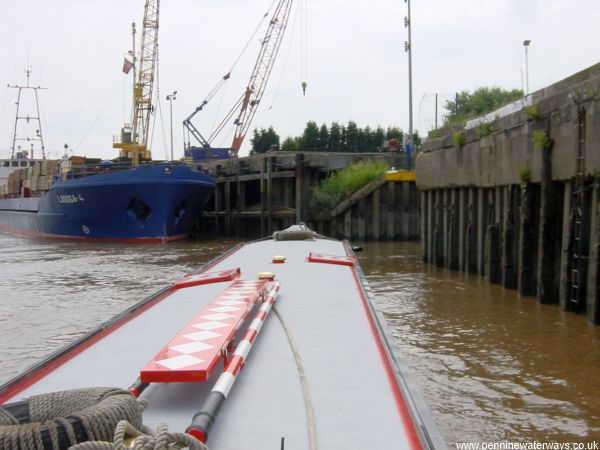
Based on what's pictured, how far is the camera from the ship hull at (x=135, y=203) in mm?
27953

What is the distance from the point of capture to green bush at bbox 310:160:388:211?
2536 cm

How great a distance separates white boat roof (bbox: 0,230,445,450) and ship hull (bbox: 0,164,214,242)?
22629 millimetres

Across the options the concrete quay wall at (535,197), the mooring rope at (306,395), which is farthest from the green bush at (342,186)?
the mooring rope at (306,395)

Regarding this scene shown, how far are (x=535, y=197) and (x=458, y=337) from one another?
11.4 ft

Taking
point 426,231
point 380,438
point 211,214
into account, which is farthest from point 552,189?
point 211,214

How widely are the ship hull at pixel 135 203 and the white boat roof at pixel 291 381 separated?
22.6m

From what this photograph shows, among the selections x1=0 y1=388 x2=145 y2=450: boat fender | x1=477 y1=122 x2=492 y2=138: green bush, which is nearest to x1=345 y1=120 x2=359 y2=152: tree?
x1=477 y1=122 x2=492 y2=138: green bush

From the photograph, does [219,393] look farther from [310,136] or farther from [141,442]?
[310,136]

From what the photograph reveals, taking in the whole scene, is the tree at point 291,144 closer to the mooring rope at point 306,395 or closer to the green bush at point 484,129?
the green bush at point 484,129

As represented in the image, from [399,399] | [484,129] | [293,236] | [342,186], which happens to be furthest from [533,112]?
[342,186]

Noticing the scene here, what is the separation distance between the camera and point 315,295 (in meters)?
6.24

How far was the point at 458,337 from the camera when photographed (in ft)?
27.7

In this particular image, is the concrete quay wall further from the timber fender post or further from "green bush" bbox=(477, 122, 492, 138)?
the timber fender post

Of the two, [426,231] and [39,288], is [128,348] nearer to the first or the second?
[39,288]
